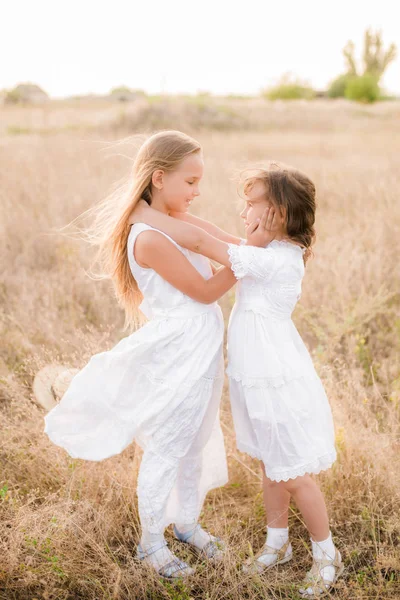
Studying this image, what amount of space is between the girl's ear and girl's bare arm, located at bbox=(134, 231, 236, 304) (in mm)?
211

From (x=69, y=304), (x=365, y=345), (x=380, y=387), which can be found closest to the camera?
(x=380, y=387)

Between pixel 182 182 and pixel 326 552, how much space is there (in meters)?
1.61

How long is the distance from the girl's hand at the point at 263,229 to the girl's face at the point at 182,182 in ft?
0.91

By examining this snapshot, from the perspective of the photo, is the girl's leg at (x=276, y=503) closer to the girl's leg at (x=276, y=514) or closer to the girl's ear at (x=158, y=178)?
the girl's leg at (x=276, y=514)

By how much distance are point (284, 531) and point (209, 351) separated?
2.86ft

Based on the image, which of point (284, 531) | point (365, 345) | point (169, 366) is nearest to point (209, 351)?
point (169, 366)

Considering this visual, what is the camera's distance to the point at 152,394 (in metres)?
2.20

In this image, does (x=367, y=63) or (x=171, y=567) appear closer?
(x=171, y=567)

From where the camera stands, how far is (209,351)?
223 cm

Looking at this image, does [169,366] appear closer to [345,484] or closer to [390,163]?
[345,484]

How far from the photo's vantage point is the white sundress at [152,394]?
7.18ft

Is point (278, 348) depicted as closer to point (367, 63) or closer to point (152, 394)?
point (152, 394)

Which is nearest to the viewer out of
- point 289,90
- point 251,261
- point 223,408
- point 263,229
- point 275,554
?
point 251,261

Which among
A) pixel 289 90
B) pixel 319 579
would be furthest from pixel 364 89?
pixel 319 579
